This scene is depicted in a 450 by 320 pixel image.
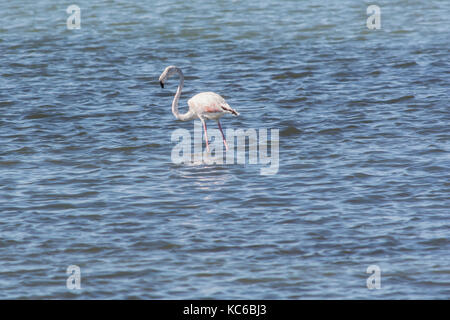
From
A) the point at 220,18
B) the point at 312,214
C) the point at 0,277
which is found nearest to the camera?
the point at 0,277

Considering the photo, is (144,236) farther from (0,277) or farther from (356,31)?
(356,31)

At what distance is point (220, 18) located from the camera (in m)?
25.8

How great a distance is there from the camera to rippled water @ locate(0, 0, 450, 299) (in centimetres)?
919

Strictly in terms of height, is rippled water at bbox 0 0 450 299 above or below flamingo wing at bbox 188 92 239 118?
below

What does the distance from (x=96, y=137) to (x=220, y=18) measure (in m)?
11.9

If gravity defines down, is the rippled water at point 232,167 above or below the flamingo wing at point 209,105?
below

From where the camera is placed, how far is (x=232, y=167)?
13203 mm

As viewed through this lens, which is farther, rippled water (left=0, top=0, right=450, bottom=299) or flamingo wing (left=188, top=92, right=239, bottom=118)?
flamingo wing (left=188, top=92, right=239, bottom=118)

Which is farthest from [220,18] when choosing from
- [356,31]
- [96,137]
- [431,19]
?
[96,137]

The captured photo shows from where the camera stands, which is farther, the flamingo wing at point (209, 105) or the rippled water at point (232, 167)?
the flamingo wing at point (209, 105)

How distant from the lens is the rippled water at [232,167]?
9188mm

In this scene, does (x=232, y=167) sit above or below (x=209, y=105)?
below

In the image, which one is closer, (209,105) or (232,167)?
(232,167)
